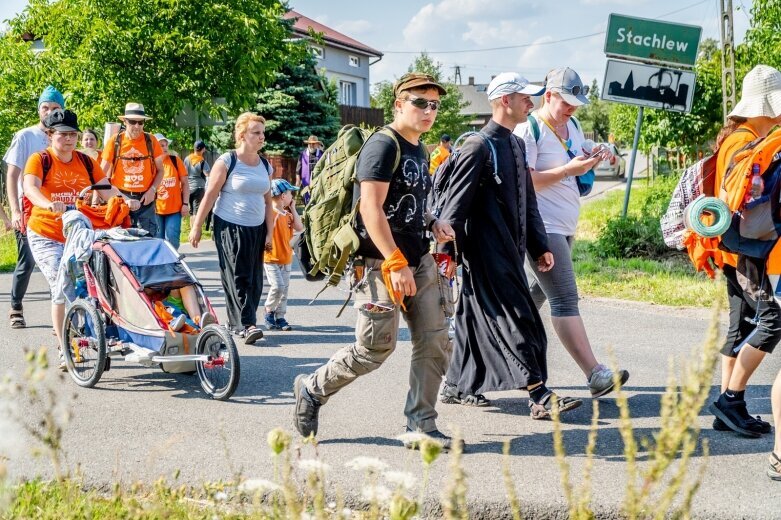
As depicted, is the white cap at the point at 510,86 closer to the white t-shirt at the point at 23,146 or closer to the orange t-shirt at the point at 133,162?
the white t-shirt at the point at 23,146

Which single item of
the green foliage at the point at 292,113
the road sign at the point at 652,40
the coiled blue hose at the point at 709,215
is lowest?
the coiled blue hose at the point at 709,215

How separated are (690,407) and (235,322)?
651 cm

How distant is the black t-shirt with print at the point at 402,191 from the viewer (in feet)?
15.7

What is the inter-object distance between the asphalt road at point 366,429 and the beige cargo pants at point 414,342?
308mm

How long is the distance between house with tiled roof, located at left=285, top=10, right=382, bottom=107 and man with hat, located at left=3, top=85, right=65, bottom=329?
46221 mm

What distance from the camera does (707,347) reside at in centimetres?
225

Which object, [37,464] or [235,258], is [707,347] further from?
[235,258]

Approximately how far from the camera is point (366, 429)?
18.2ft

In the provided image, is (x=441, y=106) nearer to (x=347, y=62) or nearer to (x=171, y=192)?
(x=347, y=62)

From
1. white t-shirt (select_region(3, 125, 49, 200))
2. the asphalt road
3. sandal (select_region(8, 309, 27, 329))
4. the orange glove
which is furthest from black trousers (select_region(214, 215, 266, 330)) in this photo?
the orange glove

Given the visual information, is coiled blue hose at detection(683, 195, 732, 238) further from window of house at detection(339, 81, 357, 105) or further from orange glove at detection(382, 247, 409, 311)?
window of house at detection(339, 81, 357, 105)

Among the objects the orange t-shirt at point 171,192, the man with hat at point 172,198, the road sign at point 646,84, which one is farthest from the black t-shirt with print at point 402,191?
the road sign at point 646,84

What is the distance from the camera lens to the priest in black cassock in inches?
216

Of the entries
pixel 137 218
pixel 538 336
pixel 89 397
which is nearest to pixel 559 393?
pixel 538 336
